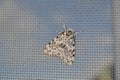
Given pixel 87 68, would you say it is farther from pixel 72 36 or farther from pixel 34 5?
pixel 34 5

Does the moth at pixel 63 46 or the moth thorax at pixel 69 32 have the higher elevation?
the moth thorax at pixel 69 32

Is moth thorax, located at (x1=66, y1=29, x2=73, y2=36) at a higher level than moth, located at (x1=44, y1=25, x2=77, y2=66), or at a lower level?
higher

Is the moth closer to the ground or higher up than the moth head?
closer to the ground

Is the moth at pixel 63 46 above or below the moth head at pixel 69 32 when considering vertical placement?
below

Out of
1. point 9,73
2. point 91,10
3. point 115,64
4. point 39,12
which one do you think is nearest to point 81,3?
point 91,10
